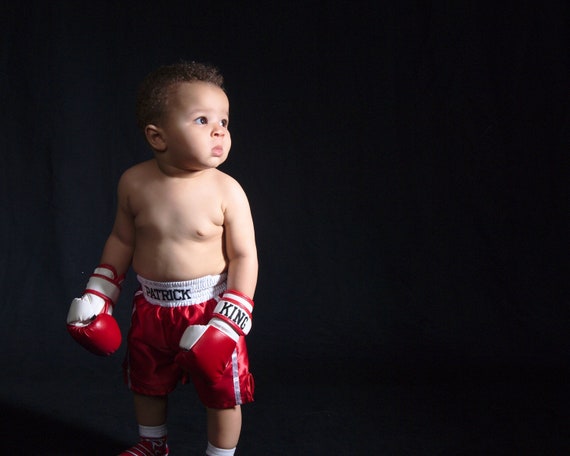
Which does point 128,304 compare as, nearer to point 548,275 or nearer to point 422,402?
point 422,402

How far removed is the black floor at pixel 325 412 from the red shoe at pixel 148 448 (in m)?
0.10

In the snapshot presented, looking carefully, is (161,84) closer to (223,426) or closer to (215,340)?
(215,340)

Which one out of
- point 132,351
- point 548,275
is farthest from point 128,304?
point 548,275

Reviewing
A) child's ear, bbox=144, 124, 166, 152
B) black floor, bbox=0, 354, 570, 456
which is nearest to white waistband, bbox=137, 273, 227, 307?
child's ear, bbox=144, 124, 166, 152

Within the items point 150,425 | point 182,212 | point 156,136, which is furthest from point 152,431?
point 156,136

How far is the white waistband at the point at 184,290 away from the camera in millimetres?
1731

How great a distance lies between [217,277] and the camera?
176 cm

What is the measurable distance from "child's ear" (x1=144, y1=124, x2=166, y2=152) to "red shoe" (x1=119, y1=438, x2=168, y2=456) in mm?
685

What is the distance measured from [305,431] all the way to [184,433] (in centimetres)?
31

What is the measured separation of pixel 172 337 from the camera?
1.75 m

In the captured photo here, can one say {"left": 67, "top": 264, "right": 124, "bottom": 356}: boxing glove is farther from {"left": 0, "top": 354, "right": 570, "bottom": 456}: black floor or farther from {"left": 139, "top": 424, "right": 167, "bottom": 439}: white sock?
{"left": 0, "top": 354, "right": 570, "bottom": 456}: black floor

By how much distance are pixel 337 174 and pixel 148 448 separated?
3.23 ft

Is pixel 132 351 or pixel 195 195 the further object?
pixel 132 351

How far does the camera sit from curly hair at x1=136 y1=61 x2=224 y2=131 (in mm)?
1639
